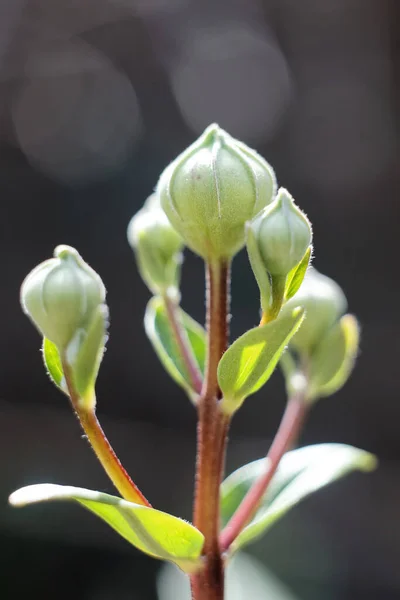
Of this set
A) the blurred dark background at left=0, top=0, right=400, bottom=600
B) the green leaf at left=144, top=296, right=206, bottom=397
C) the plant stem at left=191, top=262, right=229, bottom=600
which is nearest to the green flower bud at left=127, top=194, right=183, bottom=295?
the green leaf at left=144, top=296, right=206, bottom=397

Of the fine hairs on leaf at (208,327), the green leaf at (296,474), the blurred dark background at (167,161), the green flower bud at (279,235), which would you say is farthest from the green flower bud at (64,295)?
the blurred dark background at (167,161)

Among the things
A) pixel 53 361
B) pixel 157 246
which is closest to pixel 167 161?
pixel 157 246

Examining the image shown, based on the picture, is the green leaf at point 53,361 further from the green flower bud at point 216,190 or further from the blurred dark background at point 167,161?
the blurred dark background at point 167,161

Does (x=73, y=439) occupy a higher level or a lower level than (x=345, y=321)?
lower

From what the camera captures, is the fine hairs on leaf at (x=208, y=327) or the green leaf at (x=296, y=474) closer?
the fine hairs on leaf at (x=208, y=327)

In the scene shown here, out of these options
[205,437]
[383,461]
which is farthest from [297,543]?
[205,437]

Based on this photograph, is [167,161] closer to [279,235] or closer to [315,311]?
[315,311]

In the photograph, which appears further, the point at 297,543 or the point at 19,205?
the point at 19,205

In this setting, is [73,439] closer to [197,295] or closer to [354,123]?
[197,295]
